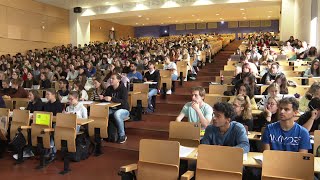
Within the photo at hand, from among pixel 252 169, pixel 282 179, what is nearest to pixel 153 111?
pixel 252 169

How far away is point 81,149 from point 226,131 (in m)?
2.79

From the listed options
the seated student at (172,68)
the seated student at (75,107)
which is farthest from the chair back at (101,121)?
the seated student at (172,68)

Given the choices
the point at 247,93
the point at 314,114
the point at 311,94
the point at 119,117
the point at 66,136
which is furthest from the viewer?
the point at 119,117

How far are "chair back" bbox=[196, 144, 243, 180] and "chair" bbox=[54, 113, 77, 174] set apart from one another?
8.40 feet

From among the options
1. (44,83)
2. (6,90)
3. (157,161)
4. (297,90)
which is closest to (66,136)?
(157,161)

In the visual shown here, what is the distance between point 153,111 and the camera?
7.27m

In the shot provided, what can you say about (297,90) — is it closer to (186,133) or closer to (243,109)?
(243,109)

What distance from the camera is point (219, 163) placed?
2746 mm

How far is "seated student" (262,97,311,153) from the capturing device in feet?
9.64

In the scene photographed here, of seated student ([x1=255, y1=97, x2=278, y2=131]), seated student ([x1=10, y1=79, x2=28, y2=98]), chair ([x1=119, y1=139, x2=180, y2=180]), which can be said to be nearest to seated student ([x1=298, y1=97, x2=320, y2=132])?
seated student ([x1=255, y1=97, x2=278, y2=131])

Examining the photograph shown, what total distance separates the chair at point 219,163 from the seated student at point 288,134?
0.52m

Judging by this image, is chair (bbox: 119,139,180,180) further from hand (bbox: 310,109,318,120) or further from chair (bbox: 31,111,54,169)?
chair (bbox: 31,111,54,169)

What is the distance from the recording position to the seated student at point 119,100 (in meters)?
5.75

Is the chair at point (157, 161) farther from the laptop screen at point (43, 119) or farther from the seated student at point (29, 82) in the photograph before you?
the seated student at point (29, 82)
